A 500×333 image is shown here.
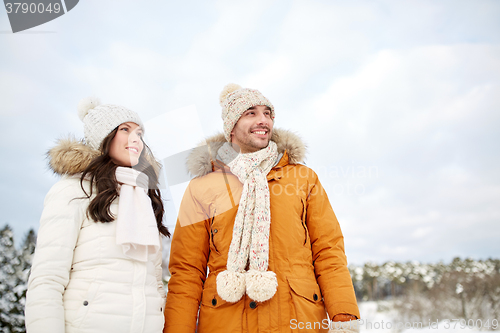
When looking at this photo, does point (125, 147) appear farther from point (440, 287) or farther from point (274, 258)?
point (440, 287)

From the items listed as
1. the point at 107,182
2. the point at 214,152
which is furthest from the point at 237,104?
the point at 107,182

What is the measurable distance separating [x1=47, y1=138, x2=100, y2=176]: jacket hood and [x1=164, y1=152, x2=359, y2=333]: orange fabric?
0.79 meters

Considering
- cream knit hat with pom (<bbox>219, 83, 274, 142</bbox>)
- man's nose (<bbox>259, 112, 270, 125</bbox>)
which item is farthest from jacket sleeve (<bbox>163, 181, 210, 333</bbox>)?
man's nose (<bbox>259, 112, 270, 125</bbox>)

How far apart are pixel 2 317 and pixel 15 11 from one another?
8.44m

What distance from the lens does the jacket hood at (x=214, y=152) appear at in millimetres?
2566

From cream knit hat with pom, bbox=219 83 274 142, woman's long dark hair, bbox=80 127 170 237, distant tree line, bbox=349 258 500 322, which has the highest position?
cream knit hat with pom, bbox=219 83 274 142

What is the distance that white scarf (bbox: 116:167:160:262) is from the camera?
69.6 inches

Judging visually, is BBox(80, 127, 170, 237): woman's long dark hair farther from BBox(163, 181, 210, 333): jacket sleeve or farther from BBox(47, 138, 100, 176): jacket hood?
BBox(163, 181, 210, 333): jacket sleeve

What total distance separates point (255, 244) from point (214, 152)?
885 mm

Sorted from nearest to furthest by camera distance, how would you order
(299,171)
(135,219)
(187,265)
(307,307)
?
(135,219) → (307,307) → (187,265) → (299,171)

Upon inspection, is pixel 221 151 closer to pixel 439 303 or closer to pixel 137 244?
pixel 137 244

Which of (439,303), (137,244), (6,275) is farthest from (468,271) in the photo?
(137,244)

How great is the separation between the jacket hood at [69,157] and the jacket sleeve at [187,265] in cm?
78

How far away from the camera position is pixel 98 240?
5.71ft
